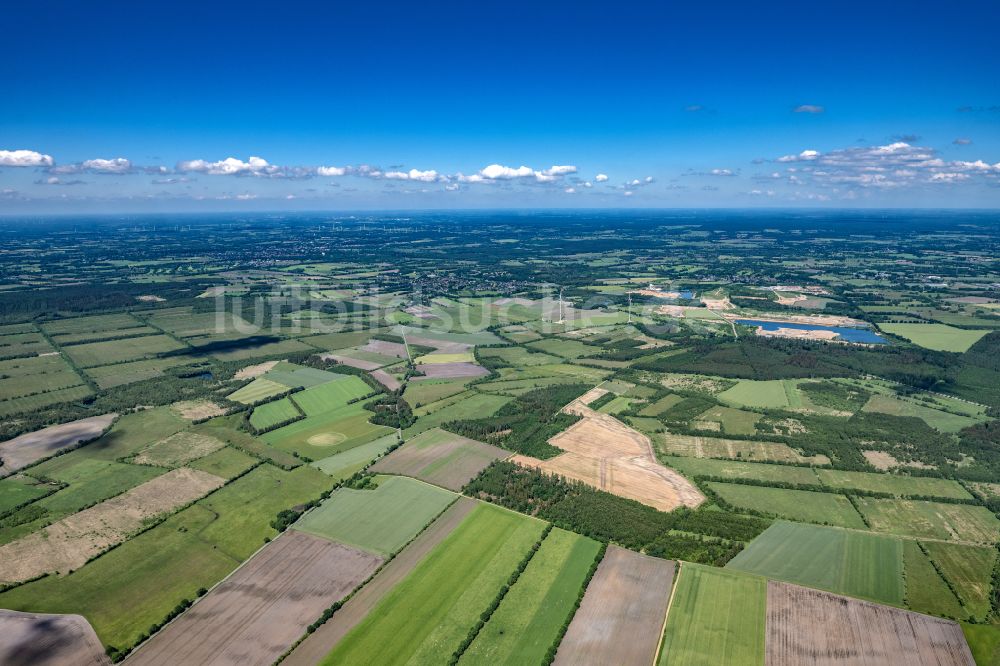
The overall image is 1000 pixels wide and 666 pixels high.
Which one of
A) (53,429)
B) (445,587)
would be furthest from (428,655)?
(53,429)

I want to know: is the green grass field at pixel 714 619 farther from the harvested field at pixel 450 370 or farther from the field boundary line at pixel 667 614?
the harvested field at pixel 450 370

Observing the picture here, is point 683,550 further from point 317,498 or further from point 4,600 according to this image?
point 4,600

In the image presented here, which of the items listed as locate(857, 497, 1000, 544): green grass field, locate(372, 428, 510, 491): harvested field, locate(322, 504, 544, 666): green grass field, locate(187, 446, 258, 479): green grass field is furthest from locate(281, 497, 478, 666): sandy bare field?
locate(857, 497, 1000, 544): green grass field

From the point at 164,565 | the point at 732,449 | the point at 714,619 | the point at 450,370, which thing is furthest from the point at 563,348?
the point at 164,565

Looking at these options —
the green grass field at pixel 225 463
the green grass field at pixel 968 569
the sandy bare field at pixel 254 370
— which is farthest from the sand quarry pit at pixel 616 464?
the sandy bare field at pixel 254 370

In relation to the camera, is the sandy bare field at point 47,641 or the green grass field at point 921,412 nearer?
the sandy bare field at point 47,641

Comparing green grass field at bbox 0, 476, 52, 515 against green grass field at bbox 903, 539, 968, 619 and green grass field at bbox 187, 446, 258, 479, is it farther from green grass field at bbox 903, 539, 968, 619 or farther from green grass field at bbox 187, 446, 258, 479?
green grass field at bbox 903, 539, 968, 619
